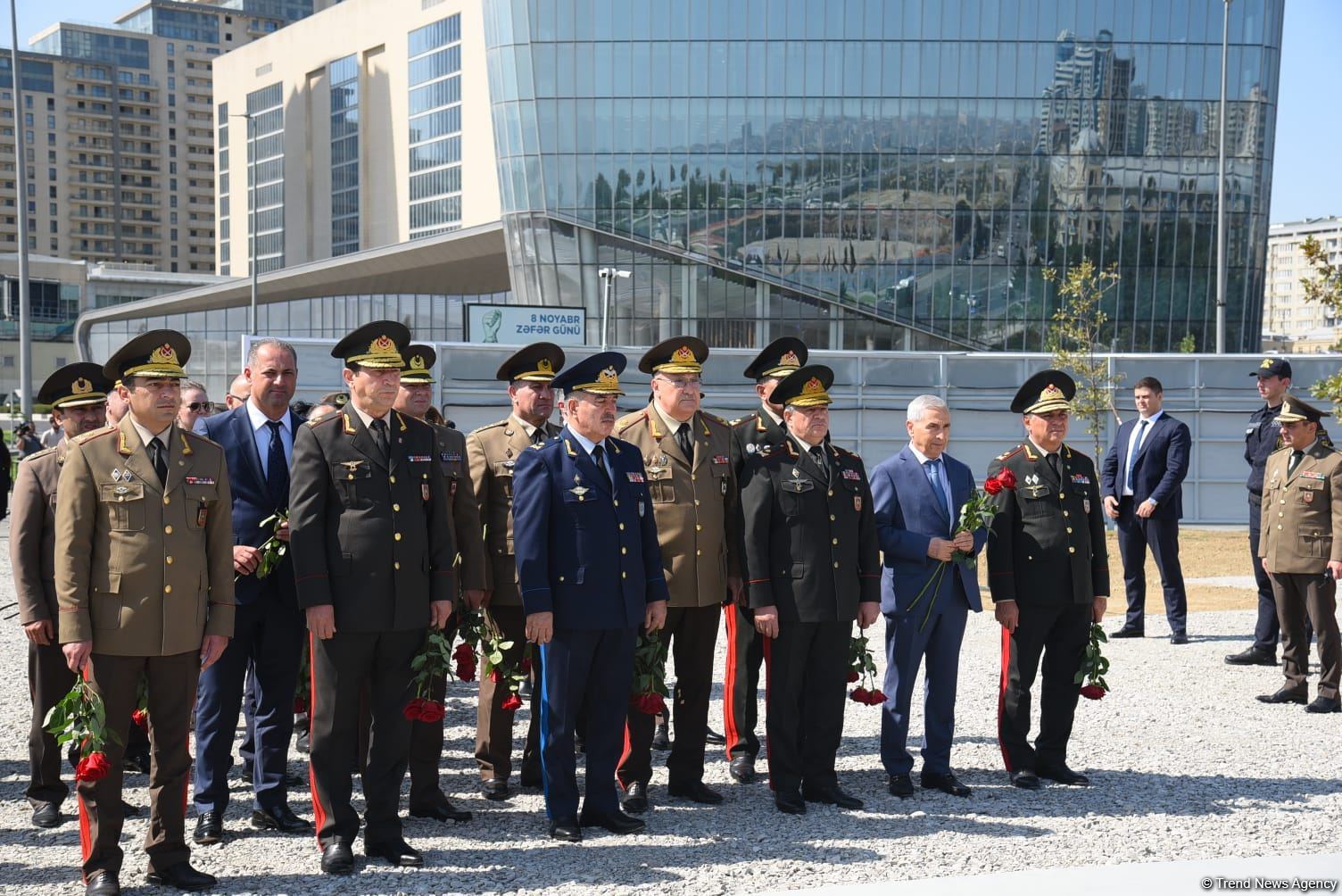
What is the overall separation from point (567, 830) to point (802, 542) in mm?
1734

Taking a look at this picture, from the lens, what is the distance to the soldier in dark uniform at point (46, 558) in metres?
5.61

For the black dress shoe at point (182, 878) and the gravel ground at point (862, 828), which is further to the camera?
the gravel ground at point (862, 828)

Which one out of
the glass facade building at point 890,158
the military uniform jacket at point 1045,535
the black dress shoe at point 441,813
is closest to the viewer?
the black dress shoe at point 441,813

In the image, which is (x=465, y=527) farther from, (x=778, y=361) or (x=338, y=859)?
(x=778, y=361)

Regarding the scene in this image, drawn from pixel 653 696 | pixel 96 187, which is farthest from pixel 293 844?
pixel 96 187

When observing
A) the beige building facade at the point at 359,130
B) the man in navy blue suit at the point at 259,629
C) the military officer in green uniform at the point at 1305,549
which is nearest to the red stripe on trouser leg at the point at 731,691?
the man in navy blue suit at the point at 259,629

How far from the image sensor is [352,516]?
5.58 meters

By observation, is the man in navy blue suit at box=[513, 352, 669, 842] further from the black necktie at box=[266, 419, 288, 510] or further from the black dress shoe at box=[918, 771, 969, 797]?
the black dress shoe at box=[918, 771, 969, 797]

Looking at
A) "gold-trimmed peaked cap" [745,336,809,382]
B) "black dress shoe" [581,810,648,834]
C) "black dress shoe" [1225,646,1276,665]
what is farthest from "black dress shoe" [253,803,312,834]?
"black dress shoe" [1225,646,1276,665]

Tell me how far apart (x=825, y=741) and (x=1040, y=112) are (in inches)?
1912

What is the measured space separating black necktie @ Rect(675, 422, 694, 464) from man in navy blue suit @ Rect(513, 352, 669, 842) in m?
0.72

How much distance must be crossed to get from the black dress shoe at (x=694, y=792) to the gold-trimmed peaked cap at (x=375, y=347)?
248 centimetres

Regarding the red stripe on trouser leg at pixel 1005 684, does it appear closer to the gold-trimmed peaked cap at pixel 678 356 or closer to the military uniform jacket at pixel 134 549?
the gold-trimmed peaked cap at pixel 678 356

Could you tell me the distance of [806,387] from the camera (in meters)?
6.56
